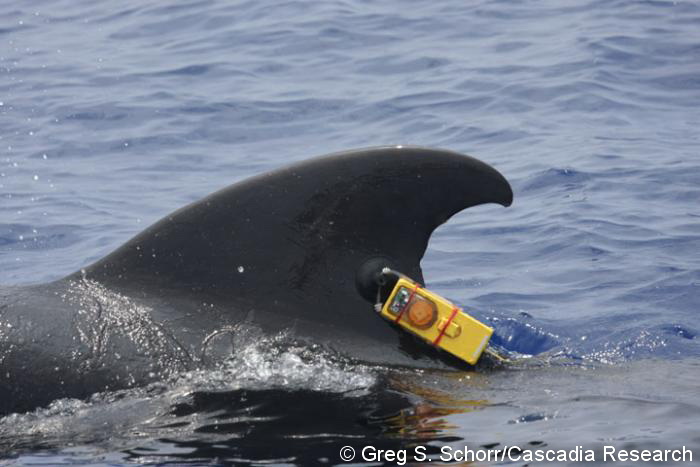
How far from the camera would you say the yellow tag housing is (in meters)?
6.19

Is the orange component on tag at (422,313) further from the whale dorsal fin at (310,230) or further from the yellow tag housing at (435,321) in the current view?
the whale dorsal fin at (310,230)

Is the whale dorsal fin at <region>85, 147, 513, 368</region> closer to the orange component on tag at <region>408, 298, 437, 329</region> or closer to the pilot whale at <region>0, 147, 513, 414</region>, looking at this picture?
the pilot whale at <region>0, 147, 513, 414</region>

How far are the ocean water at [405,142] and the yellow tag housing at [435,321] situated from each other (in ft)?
0.56

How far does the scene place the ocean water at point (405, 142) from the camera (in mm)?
5848

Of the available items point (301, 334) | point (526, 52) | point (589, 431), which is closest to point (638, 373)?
point (589, 431)

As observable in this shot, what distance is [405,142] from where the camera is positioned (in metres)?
14.7

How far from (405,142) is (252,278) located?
8.62 metres

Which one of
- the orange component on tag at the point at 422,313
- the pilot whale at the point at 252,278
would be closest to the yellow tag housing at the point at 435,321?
the orange component on tag at the point at 422,313

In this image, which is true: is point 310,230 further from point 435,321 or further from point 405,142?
point 405,142

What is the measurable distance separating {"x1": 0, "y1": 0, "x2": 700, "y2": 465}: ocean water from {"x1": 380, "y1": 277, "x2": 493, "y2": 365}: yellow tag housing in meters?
0.17

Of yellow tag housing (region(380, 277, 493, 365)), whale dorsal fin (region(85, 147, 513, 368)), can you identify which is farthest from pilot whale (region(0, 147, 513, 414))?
yellow tag housing (region(380, 277, 493, 365))

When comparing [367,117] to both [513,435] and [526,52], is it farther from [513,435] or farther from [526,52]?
[513,435]

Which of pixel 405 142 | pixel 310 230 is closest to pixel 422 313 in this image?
pixel 310 230

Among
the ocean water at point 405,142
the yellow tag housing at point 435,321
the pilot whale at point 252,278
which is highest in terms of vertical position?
the pilot whale at point 252,278
